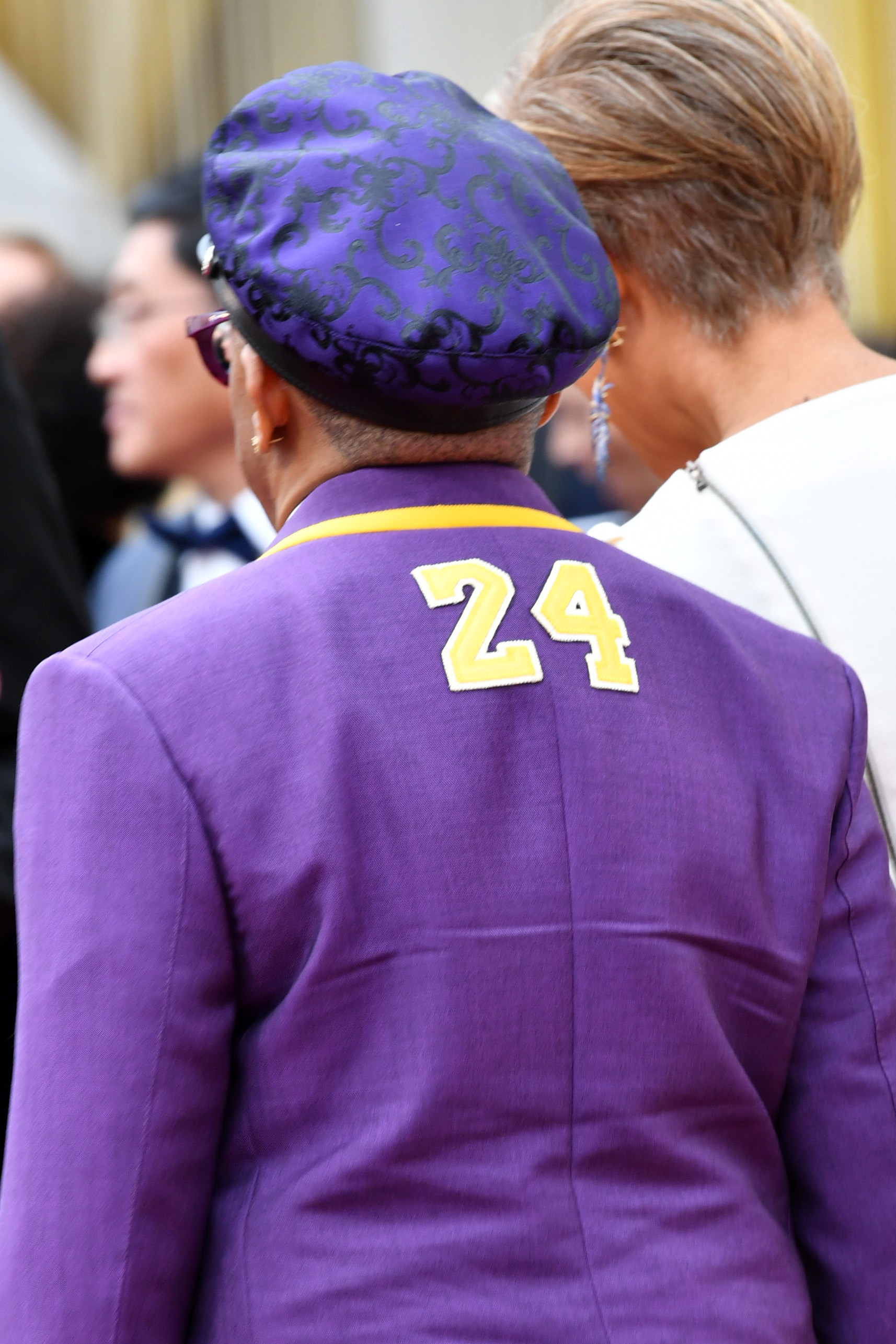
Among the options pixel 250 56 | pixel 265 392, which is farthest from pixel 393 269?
pixel 250 56

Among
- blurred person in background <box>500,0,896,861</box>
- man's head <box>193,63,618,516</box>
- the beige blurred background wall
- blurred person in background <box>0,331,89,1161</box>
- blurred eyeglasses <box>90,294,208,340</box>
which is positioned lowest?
the beige blurred background wall

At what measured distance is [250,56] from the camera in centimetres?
648

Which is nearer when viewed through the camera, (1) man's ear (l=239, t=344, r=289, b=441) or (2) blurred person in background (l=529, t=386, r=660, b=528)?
(1) man's ear (l=239, t=344, r=289, b=441)

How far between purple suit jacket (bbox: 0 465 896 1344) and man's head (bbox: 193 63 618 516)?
0.08m

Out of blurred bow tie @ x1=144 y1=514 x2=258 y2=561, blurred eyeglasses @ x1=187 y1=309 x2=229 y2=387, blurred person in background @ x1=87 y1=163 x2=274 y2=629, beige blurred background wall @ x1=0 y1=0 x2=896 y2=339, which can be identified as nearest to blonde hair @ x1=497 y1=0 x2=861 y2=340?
blurred eyeglasses @ x1=187 y1=309 x2=229 y2=387

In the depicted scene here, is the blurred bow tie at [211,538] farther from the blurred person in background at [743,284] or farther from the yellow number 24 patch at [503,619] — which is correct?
the yellow number 24 patch at [503,619]

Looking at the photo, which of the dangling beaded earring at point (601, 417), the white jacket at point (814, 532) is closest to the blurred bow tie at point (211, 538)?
the dangling beaded earring at point (601, 417)

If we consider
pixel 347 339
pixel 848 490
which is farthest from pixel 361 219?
pixel 848 490

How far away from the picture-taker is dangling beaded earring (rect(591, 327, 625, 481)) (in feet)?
5.98

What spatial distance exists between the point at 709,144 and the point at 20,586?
46.7 inches

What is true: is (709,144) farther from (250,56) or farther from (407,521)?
(250,56)

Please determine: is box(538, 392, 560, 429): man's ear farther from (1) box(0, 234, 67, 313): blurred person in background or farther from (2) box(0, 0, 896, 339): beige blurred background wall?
(2) box(0, 0, 896, 339): beige blurred background wall

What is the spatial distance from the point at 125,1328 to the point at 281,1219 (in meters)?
0.12

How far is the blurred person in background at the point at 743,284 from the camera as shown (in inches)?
61.7
